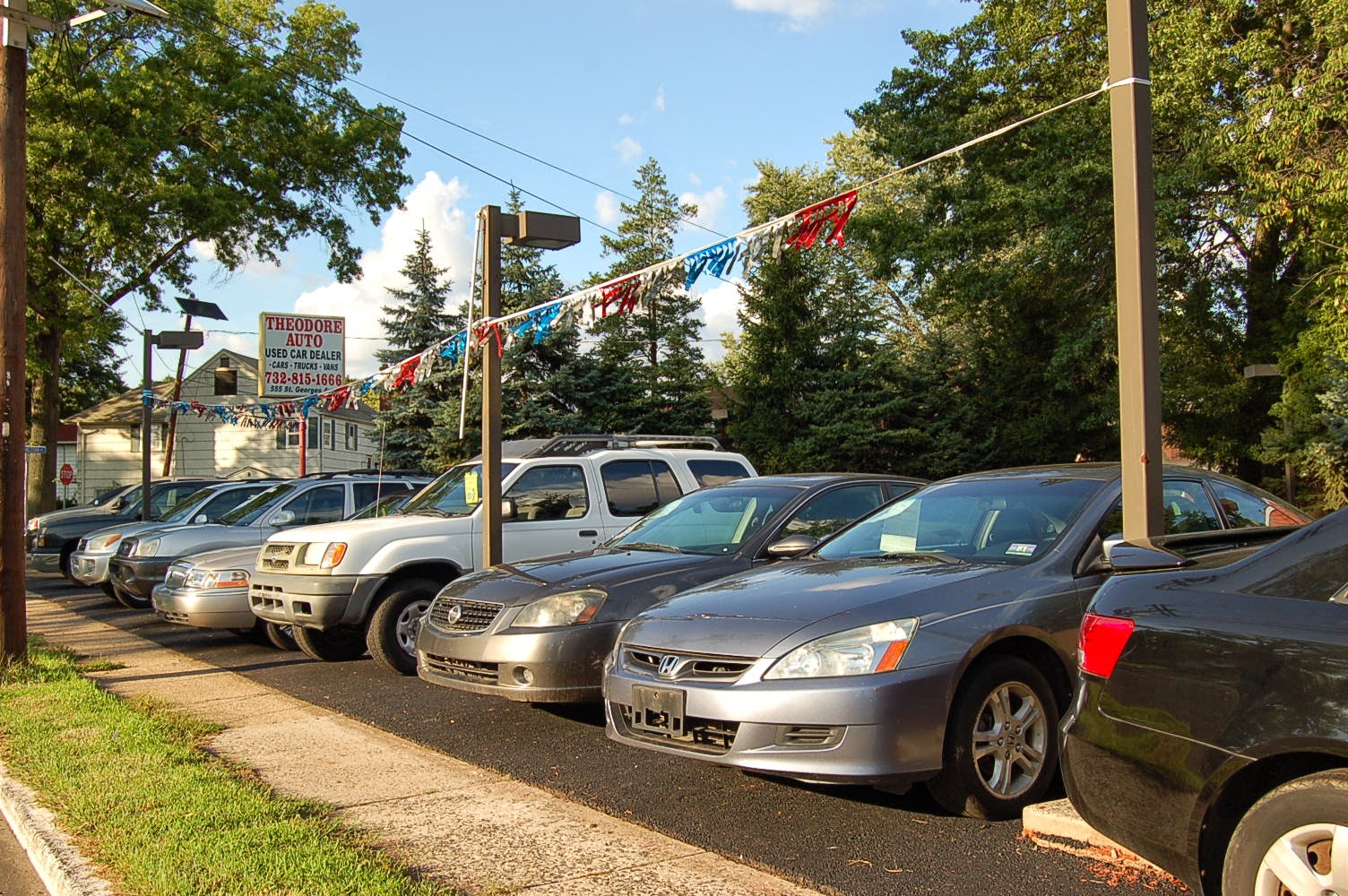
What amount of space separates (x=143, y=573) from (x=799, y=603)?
1080 centimetres

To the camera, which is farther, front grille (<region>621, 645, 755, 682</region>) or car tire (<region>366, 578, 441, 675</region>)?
car tire (<region>366, 578, 441, 675</region>)

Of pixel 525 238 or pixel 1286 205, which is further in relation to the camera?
pixel 1286 205

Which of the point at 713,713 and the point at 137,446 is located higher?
the point at 137,446

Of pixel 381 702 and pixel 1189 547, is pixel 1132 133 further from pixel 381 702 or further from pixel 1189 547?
pixel 381 702

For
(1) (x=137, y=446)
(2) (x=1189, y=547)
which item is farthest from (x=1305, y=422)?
(1) (x=137, y=446)

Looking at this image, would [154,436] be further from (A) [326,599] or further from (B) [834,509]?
(B) [834,509]

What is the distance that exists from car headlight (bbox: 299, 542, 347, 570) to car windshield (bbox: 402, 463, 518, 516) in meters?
1.05

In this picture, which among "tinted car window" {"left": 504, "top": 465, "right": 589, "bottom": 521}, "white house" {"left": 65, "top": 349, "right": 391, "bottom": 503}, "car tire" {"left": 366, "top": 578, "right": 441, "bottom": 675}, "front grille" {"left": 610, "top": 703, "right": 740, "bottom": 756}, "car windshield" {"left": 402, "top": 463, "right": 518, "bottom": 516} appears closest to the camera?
"front grille" {"left": 610, "top": 703, "right": 740, "bottom": 756}

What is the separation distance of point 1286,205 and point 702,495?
48.9 ft

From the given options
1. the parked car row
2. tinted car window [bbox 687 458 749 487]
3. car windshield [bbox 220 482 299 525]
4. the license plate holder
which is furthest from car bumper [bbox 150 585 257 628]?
the license plate holder

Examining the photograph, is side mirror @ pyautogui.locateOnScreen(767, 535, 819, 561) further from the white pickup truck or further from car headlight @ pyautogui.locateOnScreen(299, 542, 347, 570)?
car headlight @ pyautogui.locateOnScreen(299, 542, 347, 570)

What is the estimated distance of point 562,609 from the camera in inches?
254

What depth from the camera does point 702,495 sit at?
801cm

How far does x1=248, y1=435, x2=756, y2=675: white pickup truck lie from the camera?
902cm
